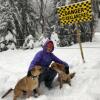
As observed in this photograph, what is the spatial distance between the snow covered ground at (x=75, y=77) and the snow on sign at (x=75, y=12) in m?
1.18

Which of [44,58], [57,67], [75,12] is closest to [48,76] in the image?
[57,67]

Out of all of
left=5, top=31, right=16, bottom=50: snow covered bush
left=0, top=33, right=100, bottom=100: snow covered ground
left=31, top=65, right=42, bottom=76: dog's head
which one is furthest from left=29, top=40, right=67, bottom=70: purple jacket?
left=5, top=31, right=16, bottom=50: snow covered bush

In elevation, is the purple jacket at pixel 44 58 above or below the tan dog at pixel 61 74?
above

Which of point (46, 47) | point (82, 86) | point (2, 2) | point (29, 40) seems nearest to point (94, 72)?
point (82, 86)

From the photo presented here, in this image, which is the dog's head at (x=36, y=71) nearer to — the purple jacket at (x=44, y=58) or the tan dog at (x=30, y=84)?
Result: the tan dog at (x=30, y=84)

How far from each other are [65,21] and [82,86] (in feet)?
7.14

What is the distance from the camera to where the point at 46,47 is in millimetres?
8102

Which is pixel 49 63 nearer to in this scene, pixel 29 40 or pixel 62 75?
pixel 62 75

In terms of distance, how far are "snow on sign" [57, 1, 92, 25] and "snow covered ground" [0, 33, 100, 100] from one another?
3.88 feet

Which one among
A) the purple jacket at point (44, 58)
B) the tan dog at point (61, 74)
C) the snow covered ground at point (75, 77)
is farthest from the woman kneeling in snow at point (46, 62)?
the snow covered ground at point (75, 77)

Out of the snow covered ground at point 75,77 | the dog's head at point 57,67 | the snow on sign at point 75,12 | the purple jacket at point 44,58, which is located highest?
the snow on sign at point 75,12

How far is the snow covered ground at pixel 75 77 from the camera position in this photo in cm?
764

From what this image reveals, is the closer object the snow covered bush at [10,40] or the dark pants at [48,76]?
the dark pants at [48,76]

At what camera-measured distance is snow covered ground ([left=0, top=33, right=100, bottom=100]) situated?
25.1 ft
